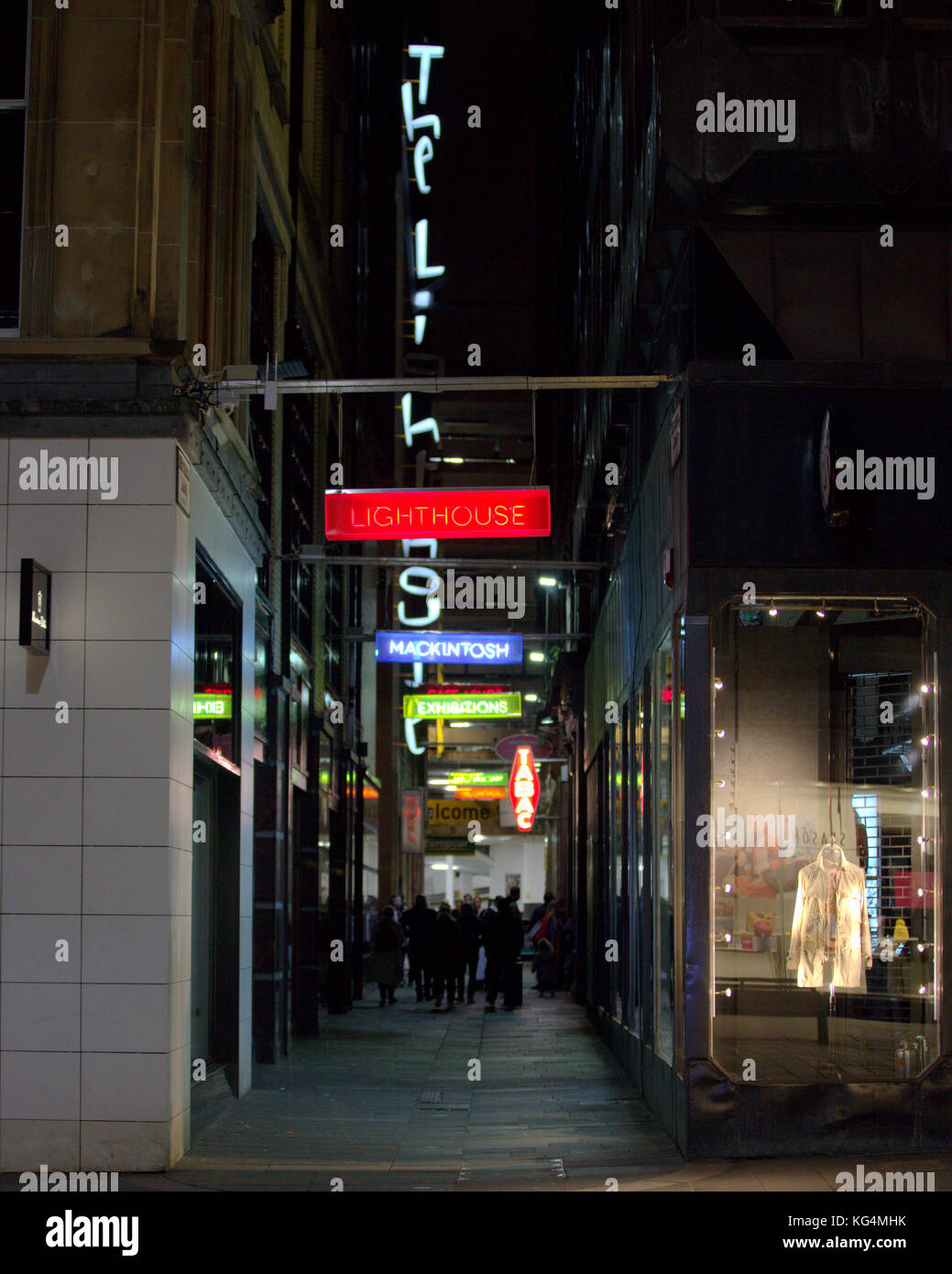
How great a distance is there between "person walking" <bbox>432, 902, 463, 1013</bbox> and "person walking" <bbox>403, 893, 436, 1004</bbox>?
21 centimetres

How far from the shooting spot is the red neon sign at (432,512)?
14250 millimetres

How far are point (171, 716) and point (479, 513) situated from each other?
4418mm

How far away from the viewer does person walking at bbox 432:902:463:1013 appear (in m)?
26.2

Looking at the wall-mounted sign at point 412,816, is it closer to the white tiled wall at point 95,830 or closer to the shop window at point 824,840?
the shop window at point 824,840

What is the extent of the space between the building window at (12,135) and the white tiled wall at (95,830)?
1.58 metres

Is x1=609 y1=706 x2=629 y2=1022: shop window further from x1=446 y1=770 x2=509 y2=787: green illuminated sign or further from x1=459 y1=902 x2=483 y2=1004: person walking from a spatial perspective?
x1=446 y1=770 x2=509 y2=787: green illuminated sign

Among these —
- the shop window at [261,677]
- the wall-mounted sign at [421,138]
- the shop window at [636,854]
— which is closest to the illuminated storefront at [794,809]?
the shop window at [636,854]

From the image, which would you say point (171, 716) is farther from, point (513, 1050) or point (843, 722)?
point (513, 1050)

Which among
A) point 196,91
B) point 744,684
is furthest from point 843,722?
point 196,91

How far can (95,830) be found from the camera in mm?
10672

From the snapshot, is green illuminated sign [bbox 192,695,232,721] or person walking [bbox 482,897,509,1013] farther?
person walking [bbox 482,897,509,1013]

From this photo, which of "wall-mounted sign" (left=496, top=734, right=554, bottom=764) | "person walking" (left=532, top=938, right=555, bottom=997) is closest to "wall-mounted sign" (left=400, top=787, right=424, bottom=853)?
"wall-mounted sign" (left=496, top=734, right=554, bottom=764)

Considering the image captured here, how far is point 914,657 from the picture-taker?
1148 cm

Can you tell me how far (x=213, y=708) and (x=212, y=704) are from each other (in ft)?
0.12
